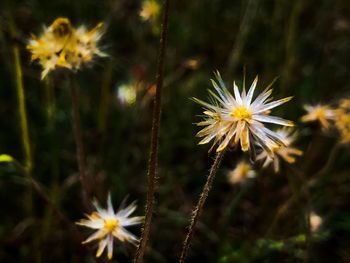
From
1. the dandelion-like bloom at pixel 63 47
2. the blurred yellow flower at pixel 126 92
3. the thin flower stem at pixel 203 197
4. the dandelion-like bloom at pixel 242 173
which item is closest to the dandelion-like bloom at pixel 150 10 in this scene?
the blurred yellow flower at pixel 126 92

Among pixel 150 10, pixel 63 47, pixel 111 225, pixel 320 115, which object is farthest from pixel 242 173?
pixel 150 10

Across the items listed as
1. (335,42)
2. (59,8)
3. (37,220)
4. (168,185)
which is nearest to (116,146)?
(168,185)

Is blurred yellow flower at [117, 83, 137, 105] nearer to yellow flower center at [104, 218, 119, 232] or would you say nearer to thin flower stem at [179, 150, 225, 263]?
yellow flower center at [104, 218, 119, 232]

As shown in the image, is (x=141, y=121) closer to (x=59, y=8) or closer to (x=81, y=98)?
(x=81, y=98)

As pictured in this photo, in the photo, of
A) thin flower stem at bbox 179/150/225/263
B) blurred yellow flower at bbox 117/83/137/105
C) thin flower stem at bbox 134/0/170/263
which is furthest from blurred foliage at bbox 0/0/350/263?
thin flower stem at bbox 134/0/170/263

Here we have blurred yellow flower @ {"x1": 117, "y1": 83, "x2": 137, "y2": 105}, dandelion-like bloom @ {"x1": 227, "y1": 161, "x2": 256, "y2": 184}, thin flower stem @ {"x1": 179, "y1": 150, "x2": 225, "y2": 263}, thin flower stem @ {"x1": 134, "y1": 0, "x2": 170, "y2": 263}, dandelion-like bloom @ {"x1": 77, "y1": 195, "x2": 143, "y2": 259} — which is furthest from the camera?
blurred yellow flower @ {"x1": 117, "y1": 83, "x2": 137, "y2": 105}
